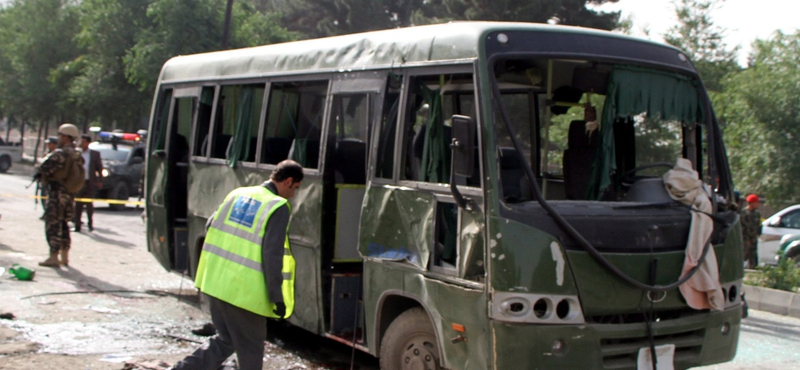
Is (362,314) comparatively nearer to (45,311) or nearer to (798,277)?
(45,311)

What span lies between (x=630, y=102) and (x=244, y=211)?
2.59 m

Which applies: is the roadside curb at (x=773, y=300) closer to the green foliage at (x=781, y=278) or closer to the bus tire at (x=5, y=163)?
the green foliage at (x=781, y=278)

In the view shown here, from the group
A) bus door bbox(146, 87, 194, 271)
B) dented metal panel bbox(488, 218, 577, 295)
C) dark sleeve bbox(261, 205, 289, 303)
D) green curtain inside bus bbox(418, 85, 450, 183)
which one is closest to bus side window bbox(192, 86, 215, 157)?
bus door bbox(146, 87, 194, 271)

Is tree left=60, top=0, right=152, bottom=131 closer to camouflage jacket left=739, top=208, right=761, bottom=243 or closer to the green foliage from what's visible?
camouflage jacket left=739, top=208, right=761, bottom=243

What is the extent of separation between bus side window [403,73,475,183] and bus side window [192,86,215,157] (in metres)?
3.67

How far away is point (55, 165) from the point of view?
35.9 feet

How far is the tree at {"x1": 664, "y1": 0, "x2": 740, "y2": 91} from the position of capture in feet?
122

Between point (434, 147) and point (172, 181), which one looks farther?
point (172, 181)

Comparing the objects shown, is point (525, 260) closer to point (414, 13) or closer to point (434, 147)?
point (434, 147)

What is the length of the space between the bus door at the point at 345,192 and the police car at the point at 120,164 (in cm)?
1624

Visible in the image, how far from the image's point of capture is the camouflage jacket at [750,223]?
48.0ft

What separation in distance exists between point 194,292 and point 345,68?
4.63 metres

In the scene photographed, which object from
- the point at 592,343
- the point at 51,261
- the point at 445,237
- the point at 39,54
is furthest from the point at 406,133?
the point at 39,54

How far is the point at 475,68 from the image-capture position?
530cm
